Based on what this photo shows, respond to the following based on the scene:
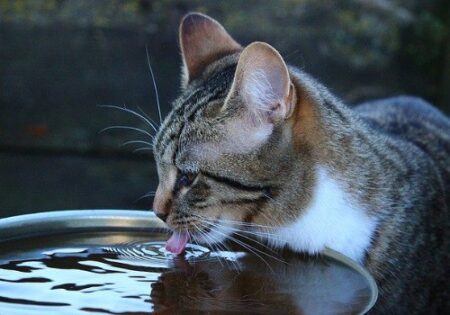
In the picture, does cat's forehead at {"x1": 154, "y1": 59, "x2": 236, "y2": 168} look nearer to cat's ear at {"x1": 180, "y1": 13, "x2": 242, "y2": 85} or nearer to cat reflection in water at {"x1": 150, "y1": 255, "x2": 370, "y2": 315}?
cat's ear at {"x1": 180, "y1": 13, "x2": 242, "y2": 85}

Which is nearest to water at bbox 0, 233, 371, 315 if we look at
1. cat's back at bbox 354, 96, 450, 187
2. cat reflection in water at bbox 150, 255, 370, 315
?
cat reflection in water at bbox 150, 255, 370, 315

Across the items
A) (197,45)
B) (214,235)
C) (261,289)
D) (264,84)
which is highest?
(197,45)

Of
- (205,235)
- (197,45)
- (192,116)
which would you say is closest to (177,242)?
(205,235)

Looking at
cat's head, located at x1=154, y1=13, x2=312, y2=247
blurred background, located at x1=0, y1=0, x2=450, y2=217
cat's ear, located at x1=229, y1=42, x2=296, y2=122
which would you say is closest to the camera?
cat's ear, located at x1=229, y1=42, x2=296, y2=122

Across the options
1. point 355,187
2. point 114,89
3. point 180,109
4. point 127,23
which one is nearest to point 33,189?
point 114,89

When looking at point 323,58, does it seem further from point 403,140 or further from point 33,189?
point 403,140

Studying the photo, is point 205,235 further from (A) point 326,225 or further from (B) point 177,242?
(A) point 326,225

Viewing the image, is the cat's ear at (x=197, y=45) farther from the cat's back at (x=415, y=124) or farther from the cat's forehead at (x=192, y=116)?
the cat's back at (x=415, y=124)
